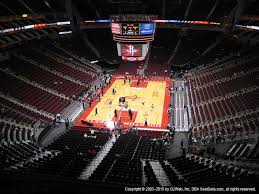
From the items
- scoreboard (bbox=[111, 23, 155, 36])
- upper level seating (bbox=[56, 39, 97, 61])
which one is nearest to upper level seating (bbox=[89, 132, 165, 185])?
scoreboard (bbox=[111, 23, 155, 36])

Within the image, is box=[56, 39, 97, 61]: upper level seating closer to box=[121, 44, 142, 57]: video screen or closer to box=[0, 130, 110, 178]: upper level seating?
box=[121, 44, 142, 57]: video screen

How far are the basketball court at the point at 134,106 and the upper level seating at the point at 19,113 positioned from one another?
4.07 meters

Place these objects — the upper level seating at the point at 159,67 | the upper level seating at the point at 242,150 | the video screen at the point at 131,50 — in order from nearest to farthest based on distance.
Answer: the upper level seating at the point at 242,150 → the video screen at the point at 131,50 → the upper level seating at the point at 159,67

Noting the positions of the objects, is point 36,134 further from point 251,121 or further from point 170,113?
point 251,121

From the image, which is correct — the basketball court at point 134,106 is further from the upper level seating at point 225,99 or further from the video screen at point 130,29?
the video screen at point 130,29

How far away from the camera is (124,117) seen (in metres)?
28.9

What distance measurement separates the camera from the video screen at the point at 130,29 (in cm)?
3441

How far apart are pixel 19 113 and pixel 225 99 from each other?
21525mm

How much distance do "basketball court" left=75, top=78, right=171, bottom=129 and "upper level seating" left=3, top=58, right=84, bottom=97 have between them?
4.17 metres

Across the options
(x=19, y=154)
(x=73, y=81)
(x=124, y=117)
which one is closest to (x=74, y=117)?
(x=124, y=117)

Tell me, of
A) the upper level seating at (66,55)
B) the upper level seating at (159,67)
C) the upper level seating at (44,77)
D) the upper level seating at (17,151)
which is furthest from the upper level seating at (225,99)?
the upper level seating at (66,55)

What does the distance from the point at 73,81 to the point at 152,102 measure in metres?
11.9

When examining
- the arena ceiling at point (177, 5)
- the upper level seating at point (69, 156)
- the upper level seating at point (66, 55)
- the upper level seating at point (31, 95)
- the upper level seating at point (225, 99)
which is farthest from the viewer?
the arena ceiling at point (177, 5)

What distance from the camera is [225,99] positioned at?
95.7 ft
